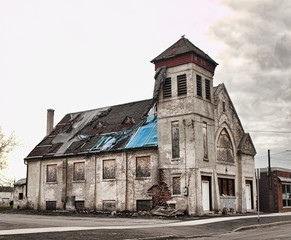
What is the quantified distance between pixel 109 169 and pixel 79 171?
3.87 m

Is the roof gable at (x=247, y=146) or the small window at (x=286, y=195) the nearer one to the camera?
the roof gable at (x=247, y=146)

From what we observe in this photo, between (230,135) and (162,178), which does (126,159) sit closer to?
(162,178)

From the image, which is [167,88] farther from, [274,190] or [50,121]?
[50,121]

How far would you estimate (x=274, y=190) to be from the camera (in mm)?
36938

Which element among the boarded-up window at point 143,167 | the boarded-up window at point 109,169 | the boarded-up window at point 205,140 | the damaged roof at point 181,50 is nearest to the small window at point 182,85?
the damaged roof at point 181,50

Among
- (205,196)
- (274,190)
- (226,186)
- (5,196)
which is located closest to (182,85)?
(205,196)

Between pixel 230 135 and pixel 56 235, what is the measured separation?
2330 centimetres

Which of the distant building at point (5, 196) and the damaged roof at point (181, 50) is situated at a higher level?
the damaged roof at point (181, 50)

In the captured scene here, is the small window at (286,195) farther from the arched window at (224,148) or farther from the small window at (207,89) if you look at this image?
the small window at (207,89)

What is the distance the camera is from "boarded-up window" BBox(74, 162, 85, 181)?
116ft

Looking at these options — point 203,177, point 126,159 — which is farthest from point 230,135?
point 126,159

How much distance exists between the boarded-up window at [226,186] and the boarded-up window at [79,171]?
12.4 meters

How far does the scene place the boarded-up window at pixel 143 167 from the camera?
30.8 meters

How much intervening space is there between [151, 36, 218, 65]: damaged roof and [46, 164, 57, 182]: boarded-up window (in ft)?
48.3
